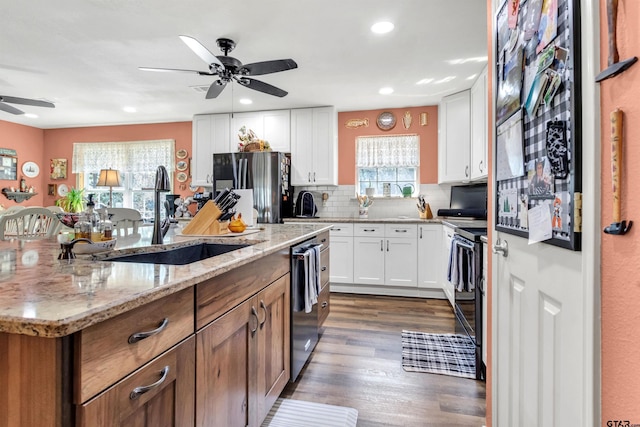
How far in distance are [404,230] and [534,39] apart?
312 cm

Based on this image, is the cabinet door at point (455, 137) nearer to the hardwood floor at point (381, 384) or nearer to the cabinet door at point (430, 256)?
the cabinet door at point (430, 256)

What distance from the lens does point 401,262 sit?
4.01 metres

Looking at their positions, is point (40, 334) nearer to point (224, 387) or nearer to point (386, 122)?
point (224, 387)

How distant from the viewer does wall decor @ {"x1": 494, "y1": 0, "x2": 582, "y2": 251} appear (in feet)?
2.57

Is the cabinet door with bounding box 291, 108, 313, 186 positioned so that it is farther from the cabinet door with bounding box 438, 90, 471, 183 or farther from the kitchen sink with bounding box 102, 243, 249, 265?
the kitchen sink with bounding box 102, 243, 249, 265

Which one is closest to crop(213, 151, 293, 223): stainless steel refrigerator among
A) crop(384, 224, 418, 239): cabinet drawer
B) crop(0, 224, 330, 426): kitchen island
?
crop(384, 224, 418, 239): cabinet drawer

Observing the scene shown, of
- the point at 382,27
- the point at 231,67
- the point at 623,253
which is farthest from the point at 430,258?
the point at 623,253

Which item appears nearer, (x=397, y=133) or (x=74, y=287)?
(x=74, y=287)

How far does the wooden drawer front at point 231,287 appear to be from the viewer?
1023 mm

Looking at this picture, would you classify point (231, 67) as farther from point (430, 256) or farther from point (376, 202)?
point (430, 256)

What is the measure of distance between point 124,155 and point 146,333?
227 inches

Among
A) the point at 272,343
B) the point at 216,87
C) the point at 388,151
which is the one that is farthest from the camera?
the point at 388,151

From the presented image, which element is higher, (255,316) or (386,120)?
(386,120)

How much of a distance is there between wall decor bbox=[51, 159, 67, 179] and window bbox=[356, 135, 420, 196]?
16.7 ft
